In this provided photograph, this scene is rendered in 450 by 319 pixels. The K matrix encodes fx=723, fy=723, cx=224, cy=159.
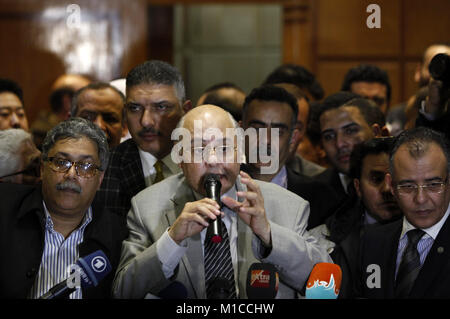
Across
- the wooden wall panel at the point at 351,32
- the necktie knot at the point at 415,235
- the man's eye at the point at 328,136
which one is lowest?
the necktie knot at the point at 415,235

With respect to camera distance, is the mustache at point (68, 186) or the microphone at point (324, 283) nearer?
the microphone at point (324, 283)

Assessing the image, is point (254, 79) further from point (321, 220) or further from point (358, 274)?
point (358, 274)

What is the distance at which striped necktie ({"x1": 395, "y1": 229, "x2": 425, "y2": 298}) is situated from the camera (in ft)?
8.60

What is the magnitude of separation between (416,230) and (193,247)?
2.74 ft

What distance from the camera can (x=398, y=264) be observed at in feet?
8.86

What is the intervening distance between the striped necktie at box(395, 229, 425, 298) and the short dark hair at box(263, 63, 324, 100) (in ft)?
6.51

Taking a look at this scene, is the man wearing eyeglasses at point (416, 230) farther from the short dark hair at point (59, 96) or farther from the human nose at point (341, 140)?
the short dark hair at point (59, 96)

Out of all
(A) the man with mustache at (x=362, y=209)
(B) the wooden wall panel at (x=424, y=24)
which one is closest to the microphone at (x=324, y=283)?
(A) the man with mustache at (x=362, y=209)

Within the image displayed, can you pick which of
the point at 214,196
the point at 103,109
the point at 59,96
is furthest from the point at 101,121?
the point at 59,96

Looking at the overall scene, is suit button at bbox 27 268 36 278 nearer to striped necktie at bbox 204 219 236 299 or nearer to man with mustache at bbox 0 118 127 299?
man with mustache at bbox 0 118 127 299

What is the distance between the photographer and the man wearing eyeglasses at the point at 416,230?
2600 millimetres

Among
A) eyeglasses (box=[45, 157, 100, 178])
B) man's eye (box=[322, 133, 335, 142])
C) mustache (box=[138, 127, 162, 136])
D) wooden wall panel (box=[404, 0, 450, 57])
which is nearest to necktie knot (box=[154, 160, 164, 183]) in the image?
mustache (box=[138, 127, 162, 136])

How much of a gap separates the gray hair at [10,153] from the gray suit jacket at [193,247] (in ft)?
2.49
